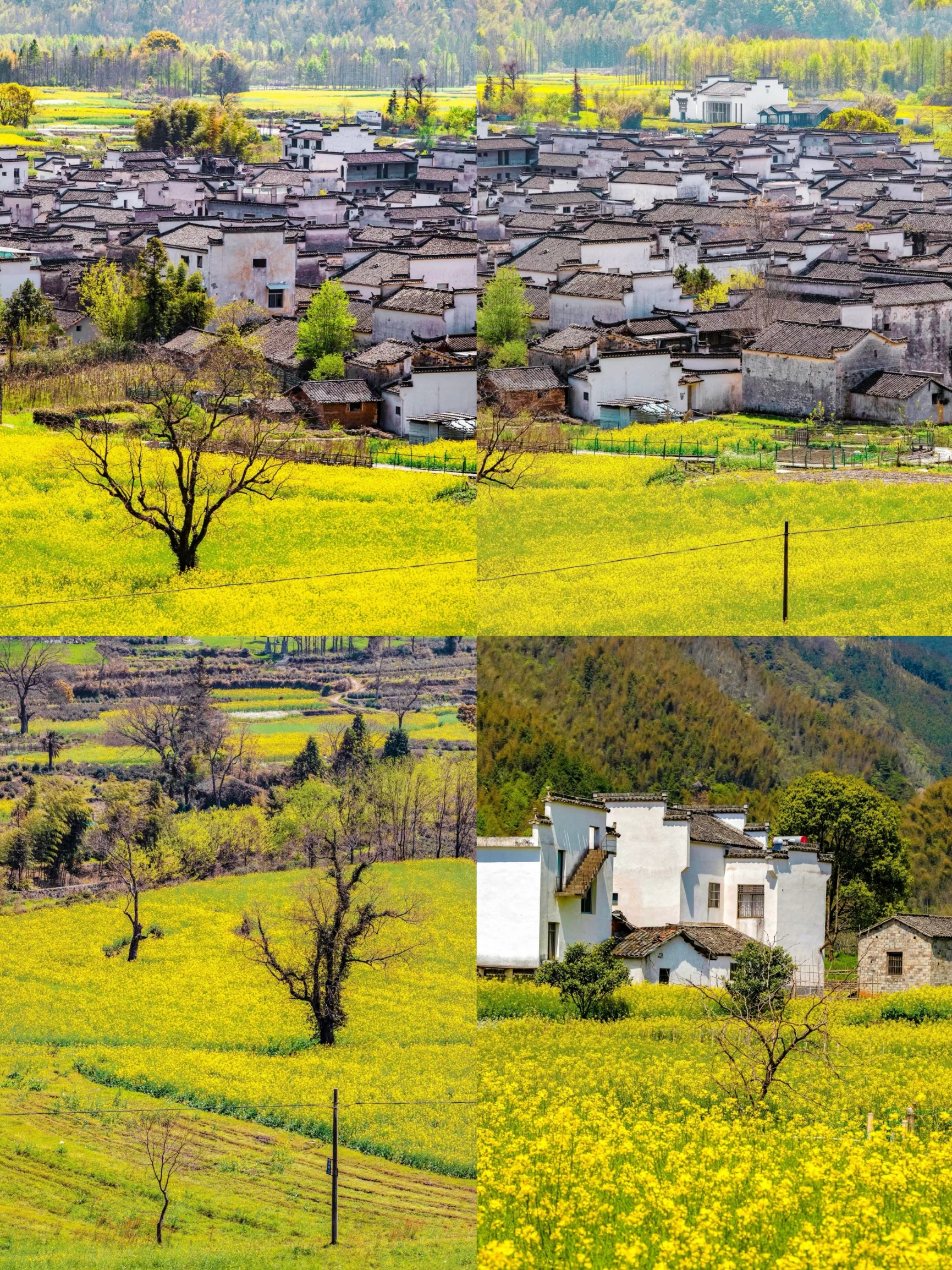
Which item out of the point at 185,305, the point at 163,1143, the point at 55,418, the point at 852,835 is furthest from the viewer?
the point at 185,305

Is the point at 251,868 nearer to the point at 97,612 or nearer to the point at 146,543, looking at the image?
the point at 97,612

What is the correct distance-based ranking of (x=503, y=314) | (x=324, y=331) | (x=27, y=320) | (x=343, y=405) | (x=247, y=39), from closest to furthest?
(x=343, y=405)
(x=324, y=331)
(x=503, y=314)
(x=27, y=320)
(x=247, y=39)

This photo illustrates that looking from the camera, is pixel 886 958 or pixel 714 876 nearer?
pixel 714 876

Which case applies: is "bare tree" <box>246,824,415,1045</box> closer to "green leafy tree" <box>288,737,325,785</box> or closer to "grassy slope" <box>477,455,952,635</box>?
"green leafy tree" <box>288,737,325,785</box>

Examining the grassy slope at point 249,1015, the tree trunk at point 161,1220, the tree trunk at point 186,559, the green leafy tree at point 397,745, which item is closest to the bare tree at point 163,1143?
the tree trunk at point 161,1220

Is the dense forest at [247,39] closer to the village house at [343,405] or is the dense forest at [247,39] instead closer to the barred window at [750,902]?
the village house at [343,405]

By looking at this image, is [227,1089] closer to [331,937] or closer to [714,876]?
[331,937]

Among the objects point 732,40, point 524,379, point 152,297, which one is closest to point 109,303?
point 152,297
